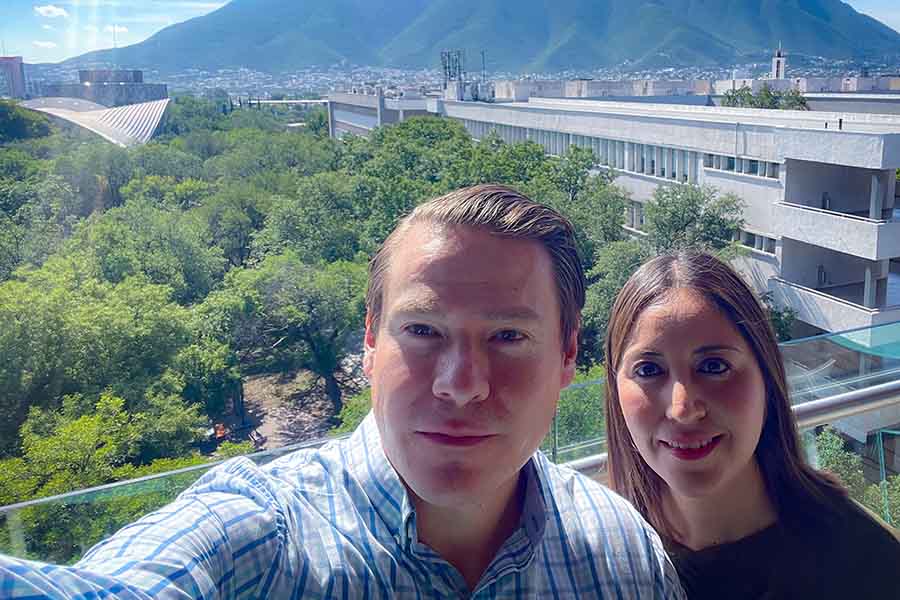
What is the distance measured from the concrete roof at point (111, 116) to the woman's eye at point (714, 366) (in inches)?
793

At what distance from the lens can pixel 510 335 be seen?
2.07 ft

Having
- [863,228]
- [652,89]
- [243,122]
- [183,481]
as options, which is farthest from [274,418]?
[652,89]

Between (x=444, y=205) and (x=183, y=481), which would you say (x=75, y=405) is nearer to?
(x=183, y=481)

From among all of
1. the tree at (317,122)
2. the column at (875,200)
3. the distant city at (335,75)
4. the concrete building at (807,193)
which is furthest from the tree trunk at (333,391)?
the tree at (317,122)

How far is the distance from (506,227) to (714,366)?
1.10 feet

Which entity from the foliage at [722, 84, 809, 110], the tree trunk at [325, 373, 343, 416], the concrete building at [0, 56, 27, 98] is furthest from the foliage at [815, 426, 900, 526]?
the concrete building at [0, 56, 27, 98]

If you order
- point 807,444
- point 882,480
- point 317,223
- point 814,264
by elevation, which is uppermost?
point 807,444

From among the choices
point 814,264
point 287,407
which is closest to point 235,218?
point 287,407

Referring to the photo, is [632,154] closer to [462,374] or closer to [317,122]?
[462,374]

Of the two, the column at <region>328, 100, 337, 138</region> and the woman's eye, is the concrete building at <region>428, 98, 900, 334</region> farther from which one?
the column at <region>328, 100, 337, 138</region>

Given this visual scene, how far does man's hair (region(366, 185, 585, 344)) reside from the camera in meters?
0.65

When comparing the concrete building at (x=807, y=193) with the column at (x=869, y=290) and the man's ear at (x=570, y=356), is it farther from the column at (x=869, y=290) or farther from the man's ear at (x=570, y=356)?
the man's ear at (x=570, y=356)

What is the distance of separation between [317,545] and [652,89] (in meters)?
29.2

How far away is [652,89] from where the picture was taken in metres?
28.0
